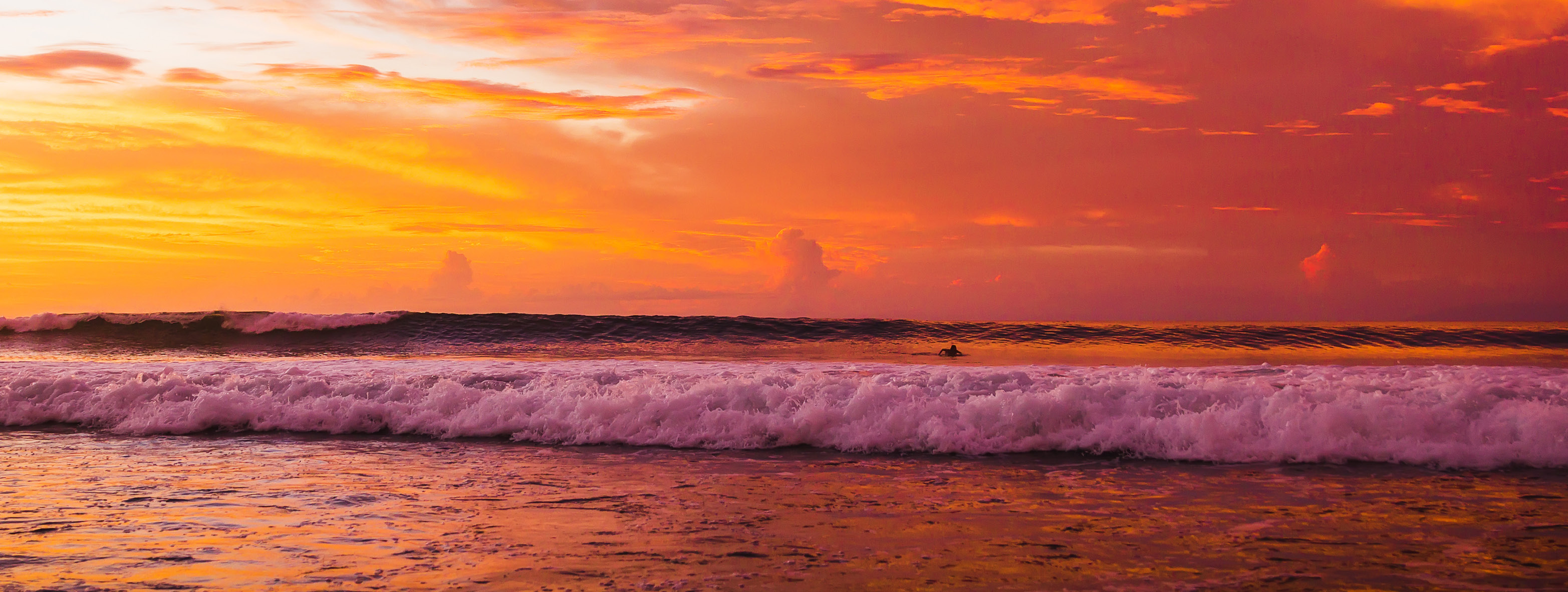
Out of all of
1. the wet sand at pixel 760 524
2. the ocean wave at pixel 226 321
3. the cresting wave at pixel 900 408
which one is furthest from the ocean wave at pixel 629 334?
the wet sand at pixel 760 524

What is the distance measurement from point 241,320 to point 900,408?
27681 mm

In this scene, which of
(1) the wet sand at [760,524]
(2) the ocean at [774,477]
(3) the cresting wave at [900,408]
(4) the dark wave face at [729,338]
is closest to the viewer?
(1) the wet sand at [760,524]

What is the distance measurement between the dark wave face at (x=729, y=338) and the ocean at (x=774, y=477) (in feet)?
23.4

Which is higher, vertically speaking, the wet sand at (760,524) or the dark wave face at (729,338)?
the dark wave face at (729,338)

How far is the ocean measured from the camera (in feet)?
17.9

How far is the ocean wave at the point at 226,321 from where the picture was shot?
2962cm

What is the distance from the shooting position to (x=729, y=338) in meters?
27.4

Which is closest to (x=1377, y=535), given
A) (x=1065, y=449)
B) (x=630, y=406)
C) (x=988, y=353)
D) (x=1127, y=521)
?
(x=1127, y=521)

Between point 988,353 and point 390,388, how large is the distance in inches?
590

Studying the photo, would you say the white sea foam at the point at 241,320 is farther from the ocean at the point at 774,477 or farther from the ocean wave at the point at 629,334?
the ocean at the point at 774,477

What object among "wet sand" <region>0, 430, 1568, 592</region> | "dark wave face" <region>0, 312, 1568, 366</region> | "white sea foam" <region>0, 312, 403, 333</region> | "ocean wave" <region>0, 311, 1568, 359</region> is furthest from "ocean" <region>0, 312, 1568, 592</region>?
"white sea foam" <region>0, 312, 403, 333</region>

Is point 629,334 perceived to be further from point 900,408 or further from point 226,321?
point 900,408

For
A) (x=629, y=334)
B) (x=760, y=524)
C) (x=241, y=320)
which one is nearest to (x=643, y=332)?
(x=629, y=334)

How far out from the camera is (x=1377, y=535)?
6246 mm
